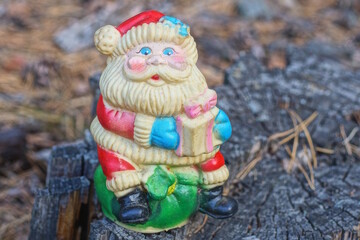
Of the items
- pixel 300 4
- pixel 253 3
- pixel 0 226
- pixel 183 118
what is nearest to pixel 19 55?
pixel 0 226

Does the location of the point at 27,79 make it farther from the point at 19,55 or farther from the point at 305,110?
the point at 305,110

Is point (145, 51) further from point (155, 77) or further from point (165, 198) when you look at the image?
point (165, 198)

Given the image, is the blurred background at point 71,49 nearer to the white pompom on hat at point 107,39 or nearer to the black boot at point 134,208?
the black boot at point 134,208

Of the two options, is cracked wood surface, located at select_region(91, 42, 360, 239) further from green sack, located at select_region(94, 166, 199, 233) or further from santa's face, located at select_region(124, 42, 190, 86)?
santa's face, located at select_region(124, 42, 190, 86)

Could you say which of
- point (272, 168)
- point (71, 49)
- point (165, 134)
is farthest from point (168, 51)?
point (71, 49)

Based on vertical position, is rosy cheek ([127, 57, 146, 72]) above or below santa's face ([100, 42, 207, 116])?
above

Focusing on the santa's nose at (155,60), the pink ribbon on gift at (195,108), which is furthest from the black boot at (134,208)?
the santa's nose at (155,60)

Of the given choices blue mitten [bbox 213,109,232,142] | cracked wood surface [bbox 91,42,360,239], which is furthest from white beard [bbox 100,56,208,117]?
cracked wood surface [bbox 91,42,360,239]
